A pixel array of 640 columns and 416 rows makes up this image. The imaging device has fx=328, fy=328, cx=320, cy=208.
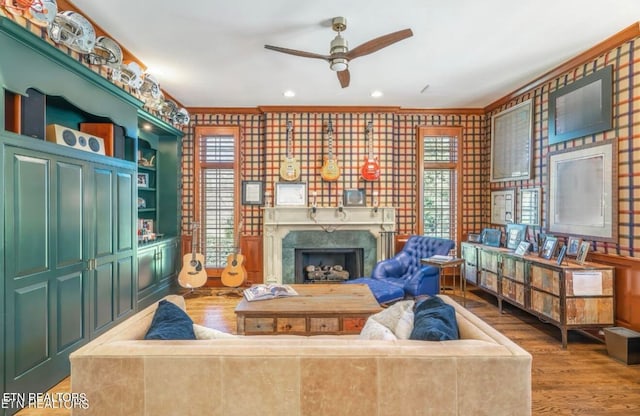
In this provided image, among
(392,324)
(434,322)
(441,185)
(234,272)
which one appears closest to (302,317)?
(392,324)

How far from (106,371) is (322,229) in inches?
153

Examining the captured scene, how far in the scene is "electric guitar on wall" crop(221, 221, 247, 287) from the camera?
16.1 ft

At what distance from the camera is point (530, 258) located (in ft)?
11.5

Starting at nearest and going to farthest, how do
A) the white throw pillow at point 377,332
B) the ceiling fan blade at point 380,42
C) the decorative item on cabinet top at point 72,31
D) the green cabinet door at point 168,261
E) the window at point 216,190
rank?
1. the white throw pillow at point 377,332
2. the decorative item on cabinet top at point 72,31
3. the ceiling fan blade at point 380,42
4. the green cabinet door at point 168,261
5. the window at point 216,190

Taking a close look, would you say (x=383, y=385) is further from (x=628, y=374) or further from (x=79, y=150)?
(x=79, y=150)

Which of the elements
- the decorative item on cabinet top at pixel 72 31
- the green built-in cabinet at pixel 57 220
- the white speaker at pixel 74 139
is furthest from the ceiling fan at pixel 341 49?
the white speaker at pixel 74 139

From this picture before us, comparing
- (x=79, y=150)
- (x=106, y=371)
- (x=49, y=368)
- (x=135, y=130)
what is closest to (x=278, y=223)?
(x=135, y=130)

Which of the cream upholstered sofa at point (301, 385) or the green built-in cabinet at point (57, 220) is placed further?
the green built-in cabinet at point (57, 220)

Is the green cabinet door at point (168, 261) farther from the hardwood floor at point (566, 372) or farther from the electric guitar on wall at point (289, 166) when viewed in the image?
the electric guitar on wall at point (289, 166)

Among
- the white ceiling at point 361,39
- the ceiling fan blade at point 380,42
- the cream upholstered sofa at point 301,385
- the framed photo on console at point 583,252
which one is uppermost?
the white ceiling at point 361,39

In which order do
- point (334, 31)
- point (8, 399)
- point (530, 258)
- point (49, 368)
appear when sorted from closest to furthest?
point (8, 399) < point (49, 368) < point (334, 31) < point (530, 258)

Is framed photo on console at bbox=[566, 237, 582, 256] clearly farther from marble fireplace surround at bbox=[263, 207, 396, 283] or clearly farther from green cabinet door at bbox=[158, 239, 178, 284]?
green cabinet door at bbox=[158, 239, 178, 284]

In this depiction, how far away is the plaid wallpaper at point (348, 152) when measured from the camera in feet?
16.9

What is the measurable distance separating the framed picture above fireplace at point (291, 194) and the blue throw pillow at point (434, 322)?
353 cm
